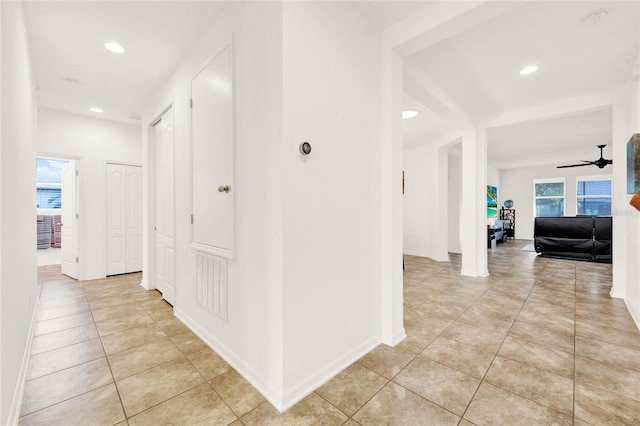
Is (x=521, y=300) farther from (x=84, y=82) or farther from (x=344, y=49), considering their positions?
(x=84, y=82)

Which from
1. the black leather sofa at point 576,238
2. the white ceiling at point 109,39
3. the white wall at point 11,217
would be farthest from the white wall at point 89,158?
the black leather sofa at point 576,238

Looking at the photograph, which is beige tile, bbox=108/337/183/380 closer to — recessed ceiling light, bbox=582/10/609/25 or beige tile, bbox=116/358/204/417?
beige tile, bbox=116/358/204/417

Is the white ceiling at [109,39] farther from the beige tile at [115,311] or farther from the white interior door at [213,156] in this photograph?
the beige tile at [115,311]

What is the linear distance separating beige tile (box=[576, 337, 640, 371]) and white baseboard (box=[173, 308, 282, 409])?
2384mm

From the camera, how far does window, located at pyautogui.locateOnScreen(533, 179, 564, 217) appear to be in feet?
33.2

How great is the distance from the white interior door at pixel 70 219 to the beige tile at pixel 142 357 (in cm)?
346

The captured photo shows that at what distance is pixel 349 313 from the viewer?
81.3 inches

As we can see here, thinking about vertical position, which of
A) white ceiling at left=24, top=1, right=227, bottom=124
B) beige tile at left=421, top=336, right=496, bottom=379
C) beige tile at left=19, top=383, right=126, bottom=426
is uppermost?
white ceiling at left=24, top=1, right=227, bottom=124

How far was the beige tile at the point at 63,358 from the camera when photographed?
1982mm

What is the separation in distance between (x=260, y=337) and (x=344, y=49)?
2118 mm

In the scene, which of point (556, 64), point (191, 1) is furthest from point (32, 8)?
point (556, 64)

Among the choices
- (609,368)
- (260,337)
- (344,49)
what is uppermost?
(344,49)

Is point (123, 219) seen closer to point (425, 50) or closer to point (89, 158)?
point (89, 158)

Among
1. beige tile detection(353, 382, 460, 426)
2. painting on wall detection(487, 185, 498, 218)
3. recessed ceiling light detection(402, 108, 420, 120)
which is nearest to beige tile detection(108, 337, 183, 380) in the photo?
beige tile detection(353, 382, 460, 426)
